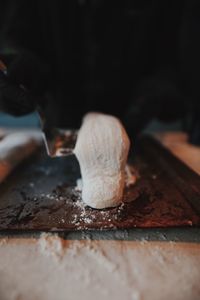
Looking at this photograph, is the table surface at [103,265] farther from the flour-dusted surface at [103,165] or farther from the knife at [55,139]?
the knife at [55,139]

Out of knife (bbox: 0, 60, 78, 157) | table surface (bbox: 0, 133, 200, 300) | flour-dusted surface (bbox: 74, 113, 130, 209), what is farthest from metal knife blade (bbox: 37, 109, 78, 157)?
table surface (bbox: 0, 133, 200, 300)

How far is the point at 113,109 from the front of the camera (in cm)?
114

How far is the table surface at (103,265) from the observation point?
37cm

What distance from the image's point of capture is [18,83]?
64 cm

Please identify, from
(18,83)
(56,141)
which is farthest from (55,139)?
(18,83)

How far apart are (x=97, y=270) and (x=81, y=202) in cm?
17

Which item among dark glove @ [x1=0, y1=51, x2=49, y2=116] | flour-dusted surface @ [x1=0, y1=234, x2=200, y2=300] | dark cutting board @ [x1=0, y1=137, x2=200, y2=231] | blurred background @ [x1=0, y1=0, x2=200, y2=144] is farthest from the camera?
blurred background @ [x1=0, y1=0, x2=200, y2=144]

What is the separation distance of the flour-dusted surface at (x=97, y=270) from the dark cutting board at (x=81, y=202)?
33 mm

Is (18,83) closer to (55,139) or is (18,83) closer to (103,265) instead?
(55,139)

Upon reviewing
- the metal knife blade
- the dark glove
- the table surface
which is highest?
the dark glove

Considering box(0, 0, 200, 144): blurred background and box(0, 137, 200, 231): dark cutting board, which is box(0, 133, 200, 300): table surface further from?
box(0, 0, 200, 144): blurred background

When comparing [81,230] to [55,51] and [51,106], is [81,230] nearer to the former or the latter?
[51,106]

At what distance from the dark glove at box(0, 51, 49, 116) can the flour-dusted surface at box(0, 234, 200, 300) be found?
0.33 m

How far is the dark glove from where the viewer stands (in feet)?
1.99
